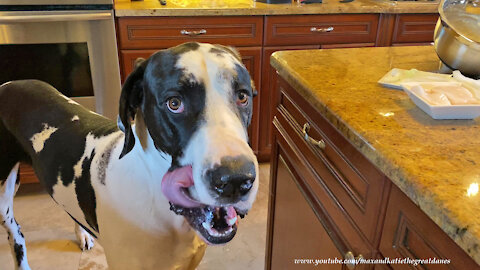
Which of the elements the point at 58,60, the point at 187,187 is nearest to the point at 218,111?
the point at 187,187

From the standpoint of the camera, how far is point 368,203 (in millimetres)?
885

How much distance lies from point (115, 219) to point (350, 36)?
205 centimetres

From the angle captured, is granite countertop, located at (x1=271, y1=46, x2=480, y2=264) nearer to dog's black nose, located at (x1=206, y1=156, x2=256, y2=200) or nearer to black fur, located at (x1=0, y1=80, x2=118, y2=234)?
dog's black nose, located at (x1=206, y1=156, x2=256, y2=200)

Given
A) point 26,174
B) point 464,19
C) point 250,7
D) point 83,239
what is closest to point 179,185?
point 464,19

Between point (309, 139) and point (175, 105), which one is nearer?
point (175, 105)

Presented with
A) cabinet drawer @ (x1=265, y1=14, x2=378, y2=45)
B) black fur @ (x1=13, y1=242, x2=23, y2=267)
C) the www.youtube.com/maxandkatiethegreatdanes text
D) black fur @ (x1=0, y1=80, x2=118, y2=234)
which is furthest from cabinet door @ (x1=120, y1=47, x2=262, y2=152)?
the www.youtube.com/maxandkatiethegreatdanes text

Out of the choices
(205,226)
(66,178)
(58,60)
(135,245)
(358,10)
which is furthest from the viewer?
(358,10)

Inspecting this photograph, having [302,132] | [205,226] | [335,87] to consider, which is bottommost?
[205,226]

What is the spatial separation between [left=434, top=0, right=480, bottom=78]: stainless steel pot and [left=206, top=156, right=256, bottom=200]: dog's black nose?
70 cm

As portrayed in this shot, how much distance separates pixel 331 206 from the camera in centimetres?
106

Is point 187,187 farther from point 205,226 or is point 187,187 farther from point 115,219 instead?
point 115,219

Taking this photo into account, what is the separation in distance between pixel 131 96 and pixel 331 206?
1.96 ft

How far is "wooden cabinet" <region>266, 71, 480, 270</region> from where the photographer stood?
0.74 metres

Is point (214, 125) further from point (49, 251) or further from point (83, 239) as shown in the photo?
point (49, 251)
